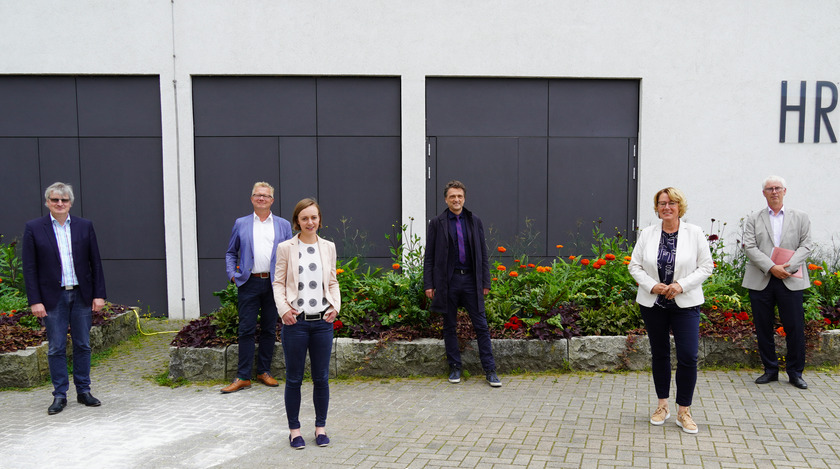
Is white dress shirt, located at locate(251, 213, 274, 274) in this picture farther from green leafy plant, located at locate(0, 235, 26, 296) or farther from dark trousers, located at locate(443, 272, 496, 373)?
green leafy plant, located at locate(0, 235, 26, 296)

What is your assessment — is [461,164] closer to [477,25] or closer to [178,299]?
[477,25]

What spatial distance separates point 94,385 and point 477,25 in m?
7.46

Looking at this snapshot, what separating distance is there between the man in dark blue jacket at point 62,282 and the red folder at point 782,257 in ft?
20.4

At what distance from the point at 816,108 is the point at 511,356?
298 inches

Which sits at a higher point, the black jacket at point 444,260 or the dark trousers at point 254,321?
the black jacket at point 444,260

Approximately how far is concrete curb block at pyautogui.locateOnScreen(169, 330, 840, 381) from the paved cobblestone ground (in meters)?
0.14

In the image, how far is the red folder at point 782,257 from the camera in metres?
5.51

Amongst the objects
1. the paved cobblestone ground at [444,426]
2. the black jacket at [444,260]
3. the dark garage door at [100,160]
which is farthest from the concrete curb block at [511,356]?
the dark garage door at [100,160]

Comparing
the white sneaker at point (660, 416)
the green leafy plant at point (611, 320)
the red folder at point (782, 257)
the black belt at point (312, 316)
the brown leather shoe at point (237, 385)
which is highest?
the red folder at point (782, 257)

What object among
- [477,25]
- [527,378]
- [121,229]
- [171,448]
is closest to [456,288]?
[527,378]

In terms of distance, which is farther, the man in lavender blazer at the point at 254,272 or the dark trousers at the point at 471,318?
the dark trousers at the point at 471,318

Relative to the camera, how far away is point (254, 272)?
5645 millimetres

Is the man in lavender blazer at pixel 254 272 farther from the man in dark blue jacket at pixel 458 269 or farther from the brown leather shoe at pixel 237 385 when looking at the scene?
the man in dark blue jacket at pixel 458 269

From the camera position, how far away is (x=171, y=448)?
14.2 feet
